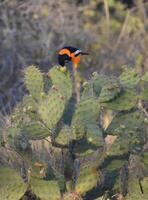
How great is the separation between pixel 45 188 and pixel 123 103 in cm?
76

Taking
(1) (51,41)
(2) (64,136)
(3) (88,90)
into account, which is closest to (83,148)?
(2) (64,136)

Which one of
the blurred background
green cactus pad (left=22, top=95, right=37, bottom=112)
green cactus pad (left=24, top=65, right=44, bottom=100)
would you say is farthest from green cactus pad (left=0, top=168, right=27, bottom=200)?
the blurred background

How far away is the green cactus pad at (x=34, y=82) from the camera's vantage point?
186 inches

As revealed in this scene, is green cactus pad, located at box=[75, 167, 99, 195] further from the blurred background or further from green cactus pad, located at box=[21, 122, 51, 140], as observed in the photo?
the blurred background

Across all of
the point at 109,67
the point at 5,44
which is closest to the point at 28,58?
the point at 5,44

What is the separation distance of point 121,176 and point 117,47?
6.70 meters

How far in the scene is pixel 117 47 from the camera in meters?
11.5

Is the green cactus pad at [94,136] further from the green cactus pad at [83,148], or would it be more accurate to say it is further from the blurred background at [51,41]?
the blurred background at [51,41]

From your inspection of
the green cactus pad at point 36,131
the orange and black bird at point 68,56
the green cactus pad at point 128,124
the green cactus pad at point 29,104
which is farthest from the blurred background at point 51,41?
the green cactus pad at point 36,131

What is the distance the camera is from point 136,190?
4.85 meters

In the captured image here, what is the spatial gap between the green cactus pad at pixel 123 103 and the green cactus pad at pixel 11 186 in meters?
0.75

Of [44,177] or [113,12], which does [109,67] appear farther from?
[44,177]

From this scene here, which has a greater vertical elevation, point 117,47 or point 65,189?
point 117,47

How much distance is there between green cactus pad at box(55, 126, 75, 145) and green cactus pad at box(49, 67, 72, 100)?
0.25 m
